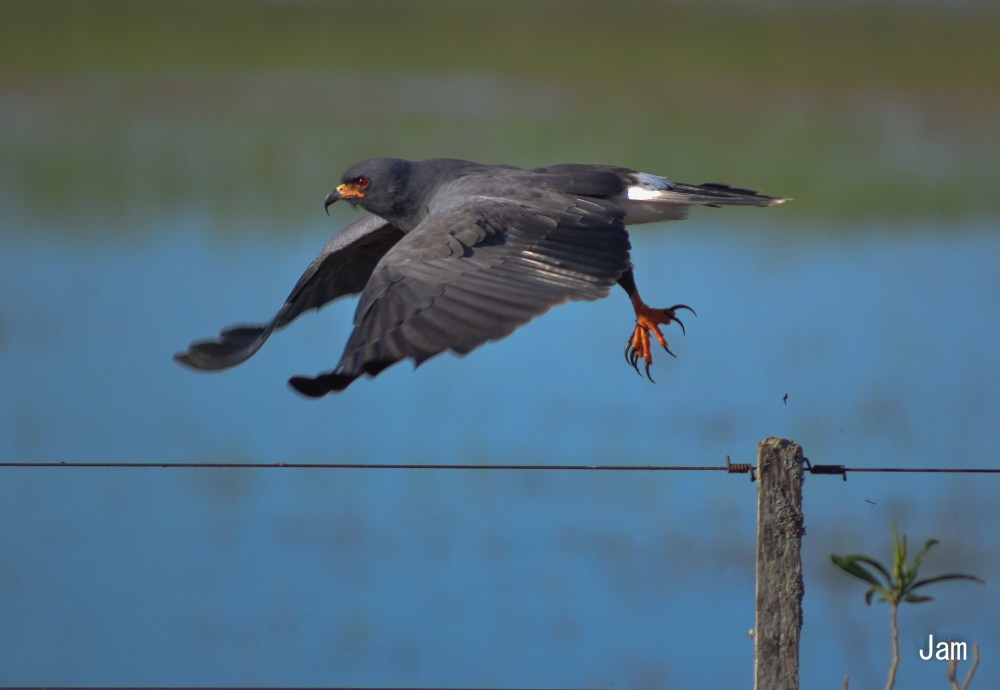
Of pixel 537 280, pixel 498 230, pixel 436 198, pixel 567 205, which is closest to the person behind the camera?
pixel 537 280

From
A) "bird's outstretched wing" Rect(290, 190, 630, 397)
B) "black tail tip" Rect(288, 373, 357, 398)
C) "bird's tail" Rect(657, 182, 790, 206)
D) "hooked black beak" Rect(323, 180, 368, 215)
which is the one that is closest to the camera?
"black tail tip" Rect(288, 373, 357, 398)

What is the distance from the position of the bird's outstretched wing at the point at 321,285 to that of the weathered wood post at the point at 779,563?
183 cm

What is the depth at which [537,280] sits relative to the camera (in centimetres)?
307

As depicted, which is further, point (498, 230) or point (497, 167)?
point (497, 167)

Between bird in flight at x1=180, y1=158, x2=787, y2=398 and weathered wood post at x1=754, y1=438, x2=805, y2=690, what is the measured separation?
0.72 m

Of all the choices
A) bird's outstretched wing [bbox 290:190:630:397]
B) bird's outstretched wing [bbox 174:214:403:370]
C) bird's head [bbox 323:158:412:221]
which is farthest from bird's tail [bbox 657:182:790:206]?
bird's outstretched wing [bbox 174:214:403:370]

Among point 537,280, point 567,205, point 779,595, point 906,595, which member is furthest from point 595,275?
point 906,595

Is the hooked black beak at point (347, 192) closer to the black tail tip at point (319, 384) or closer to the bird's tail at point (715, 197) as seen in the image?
the bird's tail at point (715, 197)

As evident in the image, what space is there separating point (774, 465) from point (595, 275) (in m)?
0.92

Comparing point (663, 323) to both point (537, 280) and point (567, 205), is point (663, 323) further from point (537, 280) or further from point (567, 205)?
point (537, 280)

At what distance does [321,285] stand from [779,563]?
2.26 m

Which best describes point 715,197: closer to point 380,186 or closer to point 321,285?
point 380,186

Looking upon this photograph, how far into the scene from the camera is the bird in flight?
2814 mm

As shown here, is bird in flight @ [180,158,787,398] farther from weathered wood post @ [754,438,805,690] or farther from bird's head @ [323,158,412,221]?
weathered wood post @ [754,438,805,690]
